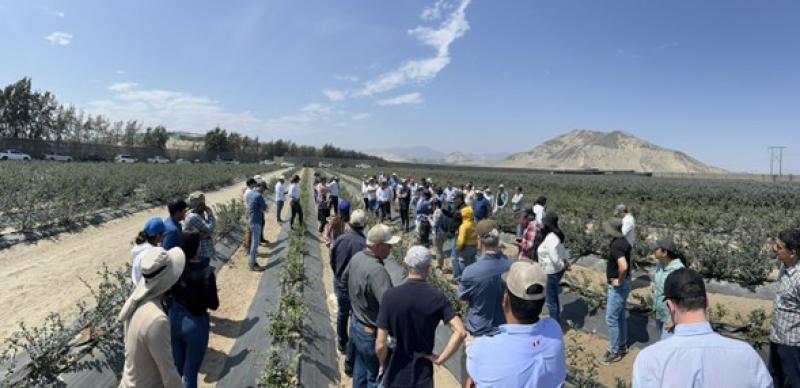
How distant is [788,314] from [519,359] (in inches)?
134

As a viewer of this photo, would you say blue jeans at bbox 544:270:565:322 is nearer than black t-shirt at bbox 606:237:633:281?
No

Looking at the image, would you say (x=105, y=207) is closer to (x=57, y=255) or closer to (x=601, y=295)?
(x=57, y=255)

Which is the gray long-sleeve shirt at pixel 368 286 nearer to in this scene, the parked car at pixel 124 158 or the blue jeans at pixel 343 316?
the blue jeans at pixel 343 316

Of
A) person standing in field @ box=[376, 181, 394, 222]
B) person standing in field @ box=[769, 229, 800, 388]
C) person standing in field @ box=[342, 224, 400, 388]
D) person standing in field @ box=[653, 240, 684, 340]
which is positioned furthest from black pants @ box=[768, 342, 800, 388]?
person standing in field @ box=[376, 181, 394, 222]

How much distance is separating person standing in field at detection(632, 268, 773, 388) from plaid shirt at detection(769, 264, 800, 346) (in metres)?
2.63

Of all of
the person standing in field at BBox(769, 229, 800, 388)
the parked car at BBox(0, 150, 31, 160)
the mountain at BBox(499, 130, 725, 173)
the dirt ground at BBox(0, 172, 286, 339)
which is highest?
the mountain at BBox(499, 130, 725, 173)

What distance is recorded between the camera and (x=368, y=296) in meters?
3.74

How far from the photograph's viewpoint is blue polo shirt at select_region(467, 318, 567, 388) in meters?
2.10

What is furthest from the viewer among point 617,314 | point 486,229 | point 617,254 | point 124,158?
point 124,158

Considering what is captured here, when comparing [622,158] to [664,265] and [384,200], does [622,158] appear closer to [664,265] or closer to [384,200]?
[384,200]

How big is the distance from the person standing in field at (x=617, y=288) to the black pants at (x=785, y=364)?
5.21 ft

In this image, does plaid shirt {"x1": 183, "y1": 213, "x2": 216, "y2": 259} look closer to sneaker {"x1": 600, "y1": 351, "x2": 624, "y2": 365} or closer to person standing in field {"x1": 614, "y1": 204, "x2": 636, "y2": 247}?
sneaker {"x1": 600, "y1": 351, "x2": 624, "y2": 365}

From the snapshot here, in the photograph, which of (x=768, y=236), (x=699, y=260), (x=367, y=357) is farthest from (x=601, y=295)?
(x=768, y=236)

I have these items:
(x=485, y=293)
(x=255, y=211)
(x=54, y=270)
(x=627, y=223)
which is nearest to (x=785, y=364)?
(x=485, y=293)
